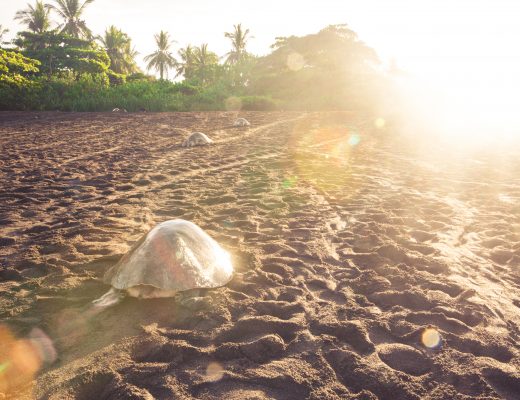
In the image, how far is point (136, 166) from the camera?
273 inches

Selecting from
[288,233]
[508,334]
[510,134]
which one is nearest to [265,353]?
[508,334]

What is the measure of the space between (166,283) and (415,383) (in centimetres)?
166

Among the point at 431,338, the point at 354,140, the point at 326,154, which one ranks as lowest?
the point at 431,338

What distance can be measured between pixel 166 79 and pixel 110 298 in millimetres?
25889

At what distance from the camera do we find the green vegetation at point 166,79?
1816 centimetres

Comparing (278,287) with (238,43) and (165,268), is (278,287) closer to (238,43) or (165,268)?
(165,268)

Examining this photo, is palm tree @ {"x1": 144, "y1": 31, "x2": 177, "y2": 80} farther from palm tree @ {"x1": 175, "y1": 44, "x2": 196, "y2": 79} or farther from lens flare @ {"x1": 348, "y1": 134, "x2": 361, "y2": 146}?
lens flare @ {"x1": 348, "y1": 134, "x2": 361, "y2": 146}

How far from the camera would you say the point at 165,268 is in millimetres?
2533

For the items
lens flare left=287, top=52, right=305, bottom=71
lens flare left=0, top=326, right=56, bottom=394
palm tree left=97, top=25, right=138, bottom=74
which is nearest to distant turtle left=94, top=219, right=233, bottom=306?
lens flare left=0, top=326, right=56, bottom=394

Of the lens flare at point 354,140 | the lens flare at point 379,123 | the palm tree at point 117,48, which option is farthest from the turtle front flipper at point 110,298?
the palm tree at point 117,48

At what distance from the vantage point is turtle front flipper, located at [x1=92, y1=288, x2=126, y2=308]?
8.21 ft

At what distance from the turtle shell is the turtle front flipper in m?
0.05

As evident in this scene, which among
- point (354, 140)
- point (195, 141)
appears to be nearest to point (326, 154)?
point (354, 140)

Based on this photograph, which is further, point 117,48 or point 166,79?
point 117,48
